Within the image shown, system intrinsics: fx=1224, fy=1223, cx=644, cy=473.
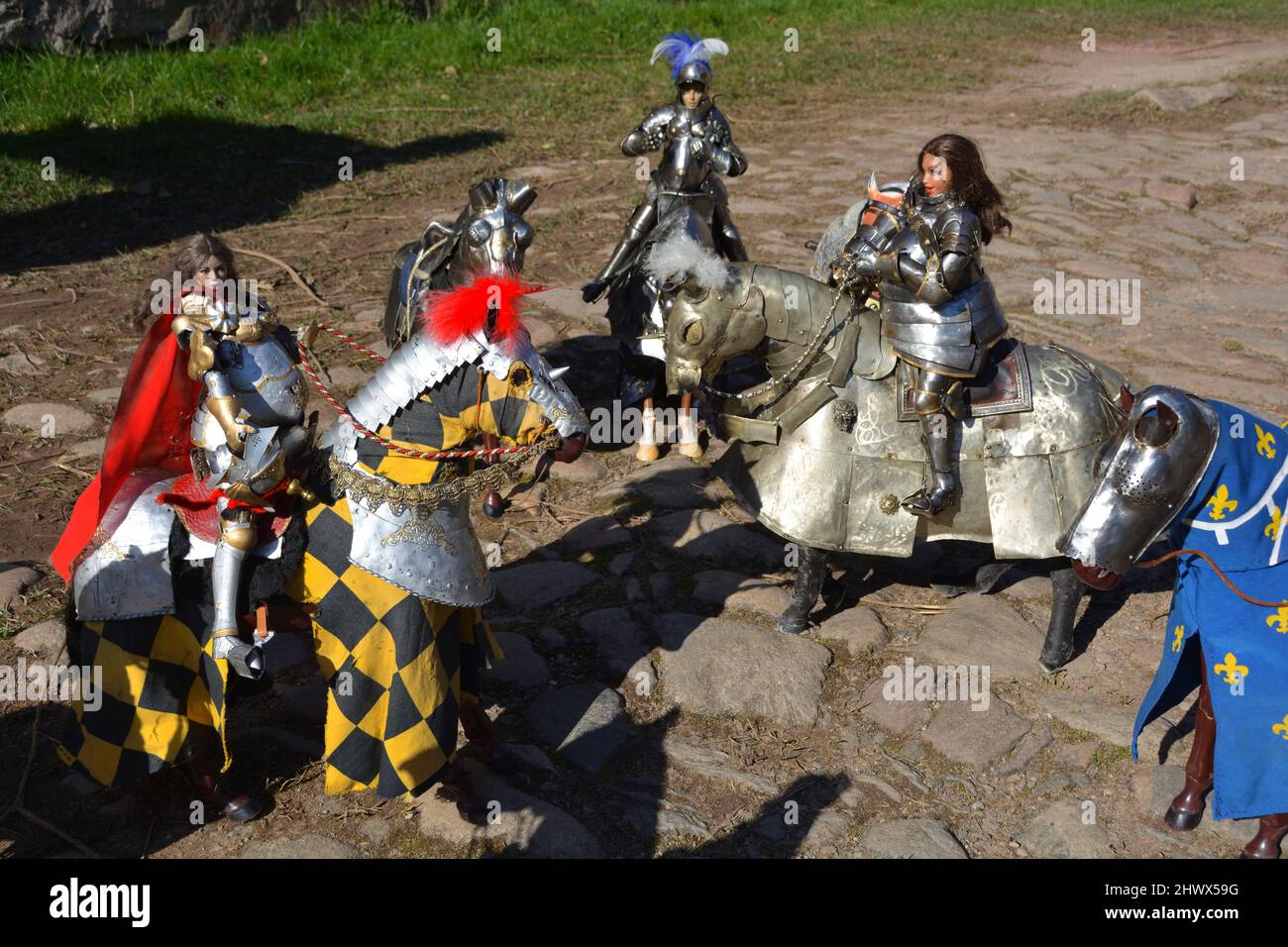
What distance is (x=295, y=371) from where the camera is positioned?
12.9 feet

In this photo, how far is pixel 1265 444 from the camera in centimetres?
404

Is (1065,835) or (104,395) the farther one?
(104,395)

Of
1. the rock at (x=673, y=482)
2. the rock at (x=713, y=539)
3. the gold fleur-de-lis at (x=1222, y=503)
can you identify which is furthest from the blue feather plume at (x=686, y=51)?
the gold fleur-de-lis at (x=1222, y=503)

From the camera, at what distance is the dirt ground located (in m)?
4.37

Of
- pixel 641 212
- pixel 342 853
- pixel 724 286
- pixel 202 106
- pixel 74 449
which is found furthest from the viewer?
pixel 202 106

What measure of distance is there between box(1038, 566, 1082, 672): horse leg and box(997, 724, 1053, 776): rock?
384 mm

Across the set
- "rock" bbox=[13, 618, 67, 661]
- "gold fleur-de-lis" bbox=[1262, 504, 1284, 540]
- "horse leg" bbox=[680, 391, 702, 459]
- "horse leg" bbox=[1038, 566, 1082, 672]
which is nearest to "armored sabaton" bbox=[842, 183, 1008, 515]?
"horse leg" bbox=[1038, 566, 1082, 672]

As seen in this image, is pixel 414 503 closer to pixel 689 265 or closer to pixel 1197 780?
pixel 689 265

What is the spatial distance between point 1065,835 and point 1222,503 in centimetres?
131

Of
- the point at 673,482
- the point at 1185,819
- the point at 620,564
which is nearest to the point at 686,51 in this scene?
the point at 673,482

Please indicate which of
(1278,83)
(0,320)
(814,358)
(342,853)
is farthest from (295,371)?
(1278,83)
